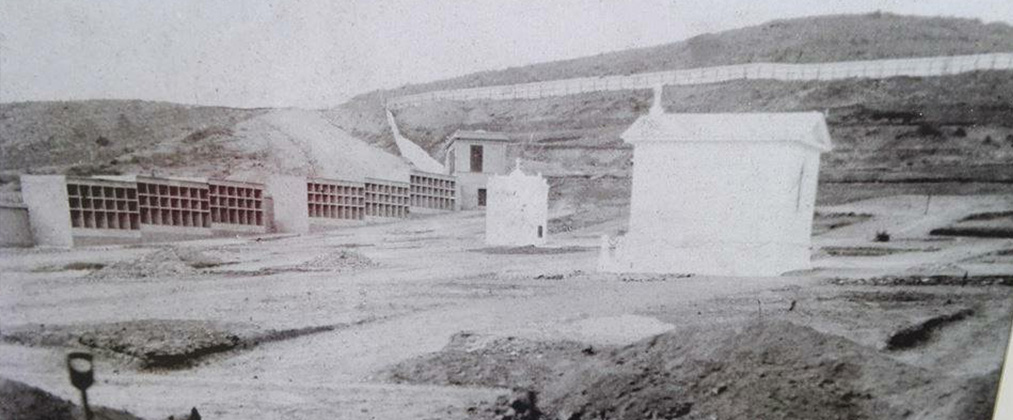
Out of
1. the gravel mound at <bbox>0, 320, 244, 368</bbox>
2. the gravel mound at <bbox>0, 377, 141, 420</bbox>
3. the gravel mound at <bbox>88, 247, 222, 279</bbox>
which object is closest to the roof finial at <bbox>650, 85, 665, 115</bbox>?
the gravel mound at <bbox>88, 247, 222, 279</bbox>

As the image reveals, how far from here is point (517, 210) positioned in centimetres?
340

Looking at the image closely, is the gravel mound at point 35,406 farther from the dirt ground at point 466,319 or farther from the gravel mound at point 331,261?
the gravel mound at point 331,261

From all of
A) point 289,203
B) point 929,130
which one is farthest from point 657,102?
point 289,203

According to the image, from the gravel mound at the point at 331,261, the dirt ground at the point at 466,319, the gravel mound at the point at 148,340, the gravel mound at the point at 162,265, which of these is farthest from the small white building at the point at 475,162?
the gravel mound at the point at 148,340

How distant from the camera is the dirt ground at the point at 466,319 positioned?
10.7 feet

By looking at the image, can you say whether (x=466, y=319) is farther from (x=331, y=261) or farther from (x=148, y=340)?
(x=148, y=340)

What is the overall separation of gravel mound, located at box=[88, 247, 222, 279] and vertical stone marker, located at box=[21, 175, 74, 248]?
0.31 metres

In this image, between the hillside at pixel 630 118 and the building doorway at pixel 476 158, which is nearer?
the hillside at pixel 630 118

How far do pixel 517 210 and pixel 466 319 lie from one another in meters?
0.76

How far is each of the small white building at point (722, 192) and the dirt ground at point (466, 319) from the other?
0.14 meters

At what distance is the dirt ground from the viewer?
3252 millimetres

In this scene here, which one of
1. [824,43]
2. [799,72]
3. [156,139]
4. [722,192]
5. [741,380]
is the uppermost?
[824,43]

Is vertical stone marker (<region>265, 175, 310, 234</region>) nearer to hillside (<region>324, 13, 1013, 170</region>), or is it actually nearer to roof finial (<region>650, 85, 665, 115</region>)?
hillside (<region>324, 13, 1013, 170</region>)

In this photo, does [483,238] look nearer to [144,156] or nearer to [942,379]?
[144,156]
